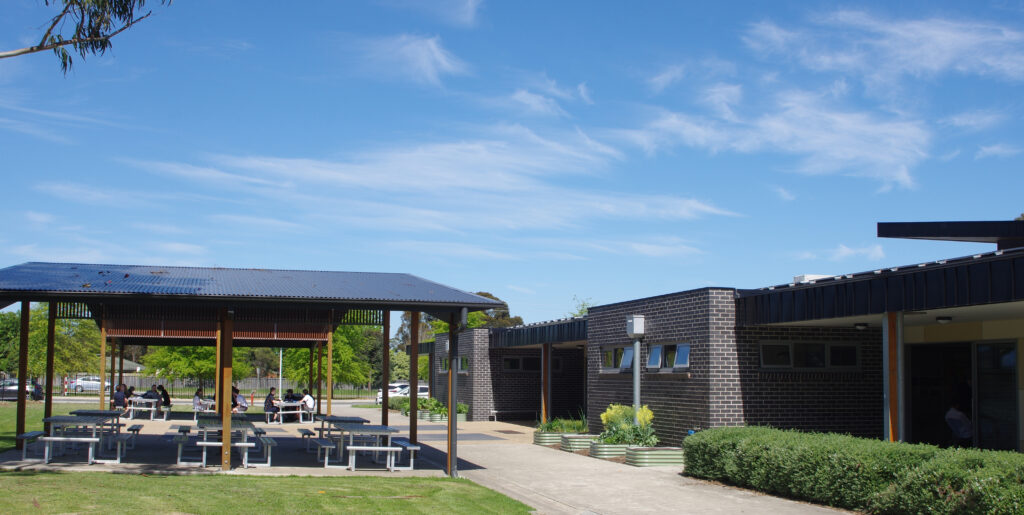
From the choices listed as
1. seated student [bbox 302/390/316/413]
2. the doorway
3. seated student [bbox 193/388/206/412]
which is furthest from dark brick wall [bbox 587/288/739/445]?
seated student [bbox 193/388/206/412]

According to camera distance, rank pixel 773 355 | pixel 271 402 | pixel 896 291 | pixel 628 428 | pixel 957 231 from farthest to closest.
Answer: pixel 271 402 → pixel 957 231 → pixel 628 428 → pixel 773 355 → pixel 896 291

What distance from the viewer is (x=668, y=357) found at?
19.0 metres

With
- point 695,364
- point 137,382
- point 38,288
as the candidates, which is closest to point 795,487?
point 695,364

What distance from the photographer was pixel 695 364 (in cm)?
1758

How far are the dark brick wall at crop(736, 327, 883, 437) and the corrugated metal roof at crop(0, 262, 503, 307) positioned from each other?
5.41m

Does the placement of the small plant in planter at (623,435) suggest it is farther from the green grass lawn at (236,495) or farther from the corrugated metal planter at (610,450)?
the green grass lawn at (236,495)

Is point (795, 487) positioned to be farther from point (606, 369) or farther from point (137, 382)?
point (137, 382)

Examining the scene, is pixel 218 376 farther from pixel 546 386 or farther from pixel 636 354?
Answer: pixel 636 354

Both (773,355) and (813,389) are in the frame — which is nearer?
(773,355)

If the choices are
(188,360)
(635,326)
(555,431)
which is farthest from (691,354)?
(188,360)

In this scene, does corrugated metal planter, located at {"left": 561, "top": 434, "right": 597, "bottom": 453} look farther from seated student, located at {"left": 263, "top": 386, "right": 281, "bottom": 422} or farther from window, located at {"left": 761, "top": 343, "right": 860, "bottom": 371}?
seated student, located at {"left": 263, "top": 386, "right": 281, "bottom": 422}

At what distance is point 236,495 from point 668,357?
10.1 metres

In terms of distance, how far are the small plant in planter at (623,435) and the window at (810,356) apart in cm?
280

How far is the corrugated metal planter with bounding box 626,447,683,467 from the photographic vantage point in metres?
16.9
